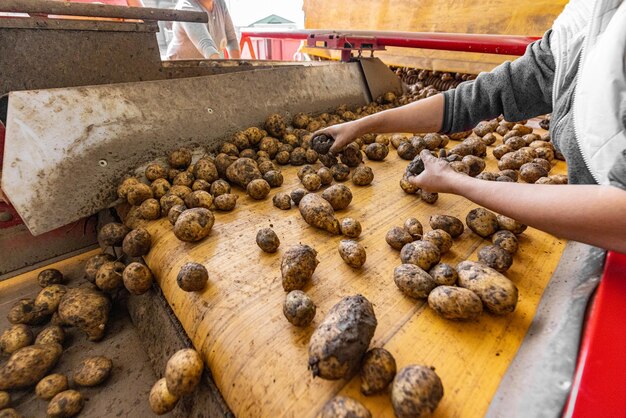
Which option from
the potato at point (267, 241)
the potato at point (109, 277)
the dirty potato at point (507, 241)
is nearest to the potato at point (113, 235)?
the potato at point (109, 277)

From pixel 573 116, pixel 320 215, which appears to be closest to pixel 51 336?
pixel 320 215

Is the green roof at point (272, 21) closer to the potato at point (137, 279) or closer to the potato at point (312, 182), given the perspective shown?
the potato at point (312, 182)

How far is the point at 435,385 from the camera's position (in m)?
0.63

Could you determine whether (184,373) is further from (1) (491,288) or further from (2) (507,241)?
(2) (507,241)

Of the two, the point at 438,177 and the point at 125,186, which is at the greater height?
the point at 438,177

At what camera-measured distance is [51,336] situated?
3.46ft

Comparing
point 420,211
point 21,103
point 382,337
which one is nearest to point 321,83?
point 420,211

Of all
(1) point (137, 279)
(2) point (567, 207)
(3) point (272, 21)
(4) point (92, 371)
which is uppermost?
(3) point (272, 21)

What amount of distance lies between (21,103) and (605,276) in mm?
1975

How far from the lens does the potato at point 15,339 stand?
1018 millimetres

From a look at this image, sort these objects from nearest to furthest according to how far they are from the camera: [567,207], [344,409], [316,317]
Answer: [344,409], [567,207], [316,317]

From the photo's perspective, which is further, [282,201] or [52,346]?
[282,201]

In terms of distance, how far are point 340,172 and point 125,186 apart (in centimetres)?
99

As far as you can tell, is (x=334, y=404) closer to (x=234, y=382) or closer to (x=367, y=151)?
(x=234, y=382)
